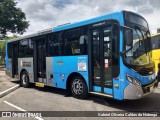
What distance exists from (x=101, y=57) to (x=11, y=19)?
40.0 metres

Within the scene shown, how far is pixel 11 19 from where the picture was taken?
4453 cm

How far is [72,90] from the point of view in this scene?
940 centimetres

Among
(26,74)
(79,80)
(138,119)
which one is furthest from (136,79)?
(26,74)

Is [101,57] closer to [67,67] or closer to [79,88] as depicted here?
[79,88]

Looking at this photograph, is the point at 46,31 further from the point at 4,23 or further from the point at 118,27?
the point at 4,23

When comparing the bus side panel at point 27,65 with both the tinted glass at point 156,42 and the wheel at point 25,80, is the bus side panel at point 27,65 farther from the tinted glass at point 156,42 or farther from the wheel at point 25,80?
the tinted glass at point 156,42

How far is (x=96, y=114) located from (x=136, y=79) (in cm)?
167

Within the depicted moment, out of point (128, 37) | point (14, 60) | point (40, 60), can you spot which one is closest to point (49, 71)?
point (40, 60)

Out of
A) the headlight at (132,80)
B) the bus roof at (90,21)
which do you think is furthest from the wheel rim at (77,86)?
the headlight at (132,80)

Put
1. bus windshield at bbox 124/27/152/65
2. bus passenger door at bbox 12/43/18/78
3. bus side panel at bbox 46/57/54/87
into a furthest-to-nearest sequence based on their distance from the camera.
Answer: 1. bus passenger door at bbox 12/43/18/78
2. bus side panel at bbox 46/57/54/87
3. bus windshield at bbox 124/27/152/65

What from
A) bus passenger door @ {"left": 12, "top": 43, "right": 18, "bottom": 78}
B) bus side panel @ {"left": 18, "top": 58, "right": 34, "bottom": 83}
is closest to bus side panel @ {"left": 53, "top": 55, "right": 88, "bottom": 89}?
bus side panel @ {"left": 18, "top": 58, "right": 34, "bottom": 83}

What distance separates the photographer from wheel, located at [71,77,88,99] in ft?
28.8

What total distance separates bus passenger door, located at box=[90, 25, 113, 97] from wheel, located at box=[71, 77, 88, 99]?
1.74 feet

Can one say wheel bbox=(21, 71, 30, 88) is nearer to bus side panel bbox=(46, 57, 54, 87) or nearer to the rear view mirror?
bus side panel bbox=(46, 57, 54, 87)
